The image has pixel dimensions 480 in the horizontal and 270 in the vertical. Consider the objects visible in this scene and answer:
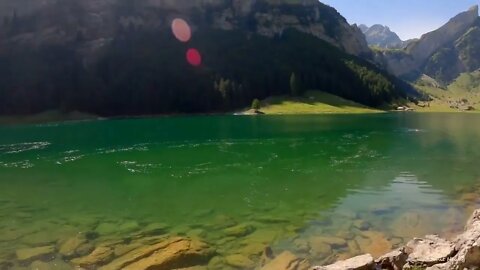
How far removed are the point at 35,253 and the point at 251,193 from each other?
2216cm

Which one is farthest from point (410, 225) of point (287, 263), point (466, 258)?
point (466, 258)

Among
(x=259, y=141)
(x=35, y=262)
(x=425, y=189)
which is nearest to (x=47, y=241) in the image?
(x=35, y=262)

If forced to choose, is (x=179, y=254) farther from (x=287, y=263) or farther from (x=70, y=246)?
(x=70, y=246)

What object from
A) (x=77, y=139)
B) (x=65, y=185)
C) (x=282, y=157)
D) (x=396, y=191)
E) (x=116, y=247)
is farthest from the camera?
(x=77, y=139)

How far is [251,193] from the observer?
142ft

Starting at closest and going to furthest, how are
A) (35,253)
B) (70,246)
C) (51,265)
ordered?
(51,265), (35,253), (70,246)

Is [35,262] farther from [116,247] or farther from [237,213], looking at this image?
[237,213]

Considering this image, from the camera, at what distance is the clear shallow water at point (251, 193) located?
29.9m

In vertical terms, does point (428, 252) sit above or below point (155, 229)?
above

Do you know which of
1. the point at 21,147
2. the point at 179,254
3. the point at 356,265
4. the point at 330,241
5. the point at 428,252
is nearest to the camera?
the point at 356,265

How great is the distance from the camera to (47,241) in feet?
92.8

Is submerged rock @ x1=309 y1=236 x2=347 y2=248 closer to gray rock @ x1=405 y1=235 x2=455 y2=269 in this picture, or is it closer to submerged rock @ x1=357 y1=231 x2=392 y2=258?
submerged rock @ x1=357 y1=231 x2=392 y2=258

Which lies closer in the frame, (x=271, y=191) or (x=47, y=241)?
(x=47, y=241)

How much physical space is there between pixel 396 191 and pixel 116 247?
29.3 m
